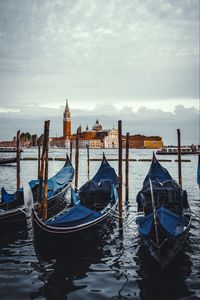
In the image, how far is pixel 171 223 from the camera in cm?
675

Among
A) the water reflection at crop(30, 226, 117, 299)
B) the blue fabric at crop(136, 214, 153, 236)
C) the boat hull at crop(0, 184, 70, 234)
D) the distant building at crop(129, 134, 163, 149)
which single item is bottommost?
the water reflection at crop(30, 226, 117, 299)

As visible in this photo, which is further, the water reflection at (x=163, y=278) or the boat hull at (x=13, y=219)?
the boat hull at (x=13, y=219)

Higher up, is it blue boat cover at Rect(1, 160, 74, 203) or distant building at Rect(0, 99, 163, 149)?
distant building at Rect(0, 99, 163, 149)

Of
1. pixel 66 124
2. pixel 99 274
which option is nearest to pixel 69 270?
pixel 99 274

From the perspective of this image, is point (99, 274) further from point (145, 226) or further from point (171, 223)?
point (171, 223)

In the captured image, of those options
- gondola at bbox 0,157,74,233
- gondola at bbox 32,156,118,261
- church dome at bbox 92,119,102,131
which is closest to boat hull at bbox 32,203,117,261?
gondola at bbox 32,156,118,261

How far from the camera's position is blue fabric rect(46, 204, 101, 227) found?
717 centimetres

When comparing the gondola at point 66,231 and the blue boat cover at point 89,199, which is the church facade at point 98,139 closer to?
the blue boat cover at point 89,199

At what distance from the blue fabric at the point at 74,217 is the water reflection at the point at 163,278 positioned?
5.09ft

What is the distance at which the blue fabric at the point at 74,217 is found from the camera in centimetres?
717

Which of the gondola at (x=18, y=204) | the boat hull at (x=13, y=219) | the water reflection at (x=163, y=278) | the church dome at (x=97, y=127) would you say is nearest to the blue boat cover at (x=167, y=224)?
the water reflection at (x=163, y=278)

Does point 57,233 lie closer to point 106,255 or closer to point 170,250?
point 106,255

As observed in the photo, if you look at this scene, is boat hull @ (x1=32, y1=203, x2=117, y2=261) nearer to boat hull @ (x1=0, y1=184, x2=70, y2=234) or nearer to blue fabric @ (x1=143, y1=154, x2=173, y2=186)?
boat hull @ (x1=0, y1=184, x2=70, y2=234)

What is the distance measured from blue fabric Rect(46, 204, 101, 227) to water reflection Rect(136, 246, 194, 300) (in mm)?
1550
